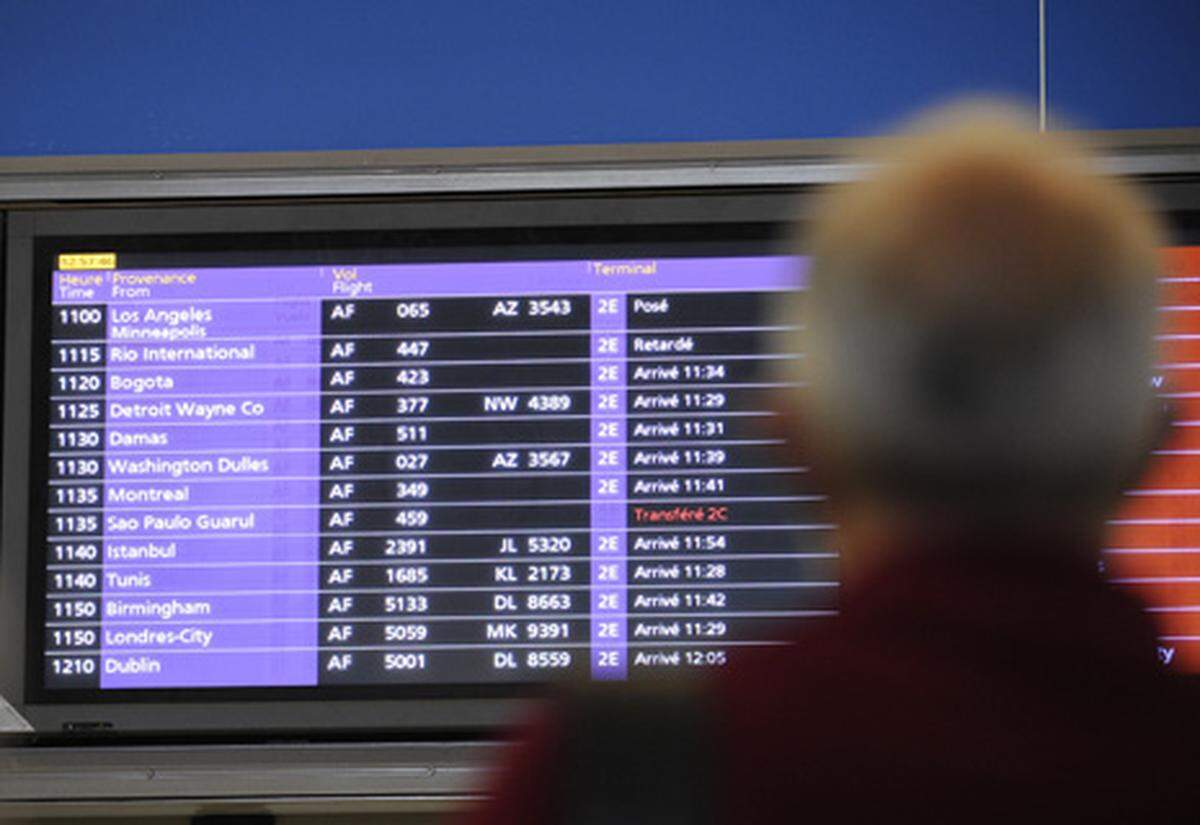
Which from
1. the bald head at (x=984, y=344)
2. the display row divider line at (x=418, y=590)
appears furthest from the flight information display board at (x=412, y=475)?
the bald head at (x=984, y=344)

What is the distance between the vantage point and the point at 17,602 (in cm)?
183

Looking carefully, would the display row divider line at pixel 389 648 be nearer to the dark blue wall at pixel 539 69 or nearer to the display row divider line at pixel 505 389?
the display row divider line at pixel 505 389

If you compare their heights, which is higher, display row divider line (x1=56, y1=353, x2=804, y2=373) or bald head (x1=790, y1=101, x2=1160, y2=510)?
display row divider line (x1=56, y1=353, x2=804, y2=373)

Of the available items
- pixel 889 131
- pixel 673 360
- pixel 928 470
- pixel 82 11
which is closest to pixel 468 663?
pixel 673 360

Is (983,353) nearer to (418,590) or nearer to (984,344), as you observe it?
(984,344)

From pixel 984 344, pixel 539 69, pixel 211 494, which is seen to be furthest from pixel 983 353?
pixel 539 69

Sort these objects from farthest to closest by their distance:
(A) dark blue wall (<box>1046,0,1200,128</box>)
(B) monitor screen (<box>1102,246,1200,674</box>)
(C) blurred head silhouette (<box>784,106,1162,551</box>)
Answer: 1. (A) dark blue wall (<box>1046,0,1200,128</box>)
2. (B) monitor screen (<box>1102,246,1200,674</box>)
3. (C) blurred head silhouette (<box>784,106,1162,551</box>)

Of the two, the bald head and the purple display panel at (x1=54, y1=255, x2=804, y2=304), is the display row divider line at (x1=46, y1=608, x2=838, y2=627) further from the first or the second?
the bald head

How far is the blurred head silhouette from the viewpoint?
0.71 metres

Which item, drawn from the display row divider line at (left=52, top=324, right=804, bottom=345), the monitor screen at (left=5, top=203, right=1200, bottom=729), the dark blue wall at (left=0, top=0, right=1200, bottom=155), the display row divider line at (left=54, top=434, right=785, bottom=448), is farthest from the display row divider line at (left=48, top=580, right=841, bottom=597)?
the dark blue wall at (left=0, top=0, right=1200, bottom=155)

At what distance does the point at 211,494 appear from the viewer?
1829 mm

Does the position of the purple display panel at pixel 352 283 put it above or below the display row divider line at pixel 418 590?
above

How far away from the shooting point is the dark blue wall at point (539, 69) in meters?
1.97

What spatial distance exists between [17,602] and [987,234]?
4.43ft
